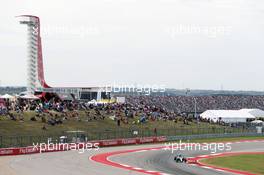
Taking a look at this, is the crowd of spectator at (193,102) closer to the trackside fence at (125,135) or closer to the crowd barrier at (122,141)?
the trackside fence at (125,135)

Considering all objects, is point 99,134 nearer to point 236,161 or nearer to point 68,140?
point 68,140

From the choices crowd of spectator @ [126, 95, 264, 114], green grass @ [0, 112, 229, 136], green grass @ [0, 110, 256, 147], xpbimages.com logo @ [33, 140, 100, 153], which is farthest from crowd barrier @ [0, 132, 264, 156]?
crowd of spectator @ [126, 95, 264, 114]

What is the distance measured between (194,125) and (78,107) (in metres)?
14.5

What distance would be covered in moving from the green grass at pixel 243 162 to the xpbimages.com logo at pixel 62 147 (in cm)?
1175

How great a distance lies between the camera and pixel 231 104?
109 m

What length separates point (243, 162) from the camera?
34.8 meters

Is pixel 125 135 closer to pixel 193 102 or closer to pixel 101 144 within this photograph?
pixel 101 144

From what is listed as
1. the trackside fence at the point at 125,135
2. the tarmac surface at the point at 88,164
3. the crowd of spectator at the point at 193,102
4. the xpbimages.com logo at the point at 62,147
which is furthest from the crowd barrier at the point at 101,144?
the crowd of spectator at the point at 193,102

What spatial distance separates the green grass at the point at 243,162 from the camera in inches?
1224

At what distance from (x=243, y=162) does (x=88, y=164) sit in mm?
10515

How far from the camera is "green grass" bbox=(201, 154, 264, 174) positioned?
3109 cm

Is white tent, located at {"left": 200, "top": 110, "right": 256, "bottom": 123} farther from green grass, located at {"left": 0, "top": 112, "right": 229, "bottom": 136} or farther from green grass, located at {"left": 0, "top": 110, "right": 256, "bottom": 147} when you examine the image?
green grass, located at {"left": 0, "top": 110, "right": 256, "bottom": 147}

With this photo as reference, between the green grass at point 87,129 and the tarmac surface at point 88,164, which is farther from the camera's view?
the green grass at point 87,129

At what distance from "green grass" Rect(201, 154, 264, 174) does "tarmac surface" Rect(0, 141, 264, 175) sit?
2.55m
